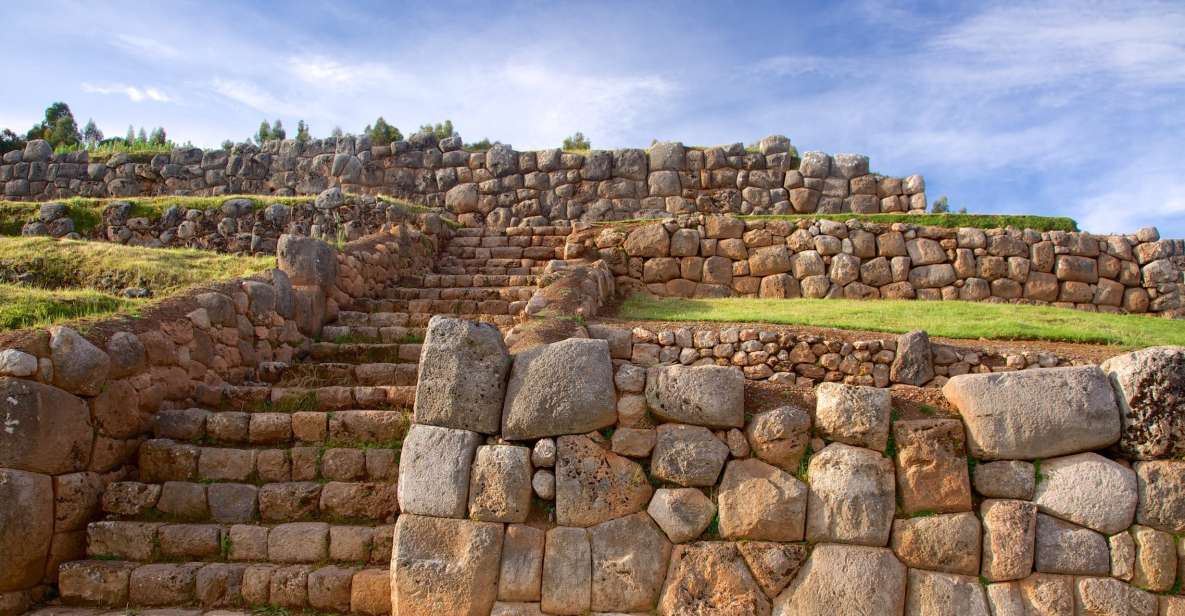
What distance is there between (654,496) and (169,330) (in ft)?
18.2

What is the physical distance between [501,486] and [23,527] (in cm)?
387

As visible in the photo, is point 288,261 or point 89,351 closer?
point 89,351

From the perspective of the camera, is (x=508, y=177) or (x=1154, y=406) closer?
(x=1154, y=406)

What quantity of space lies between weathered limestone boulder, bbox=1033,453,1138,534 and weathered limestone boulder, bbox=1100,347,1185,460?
21cm

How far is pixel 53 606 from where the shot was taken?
6.54 m

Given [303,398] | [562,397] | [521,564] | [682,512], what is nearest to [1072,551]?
[682,512]

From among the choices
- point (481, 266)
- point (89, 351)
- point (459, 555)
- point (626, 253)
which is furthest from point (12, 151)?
point (459, 555)

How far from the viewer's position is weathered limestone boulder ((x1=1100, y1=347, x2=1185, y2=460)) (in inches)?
213

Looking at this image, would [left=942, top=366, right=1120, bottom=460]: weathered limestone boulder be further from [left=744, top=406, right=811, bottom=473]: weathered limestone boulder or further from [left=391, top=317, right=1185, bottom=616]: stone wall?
[left=744, top=406, right=811, bottom=473]: weathered limestone boulder

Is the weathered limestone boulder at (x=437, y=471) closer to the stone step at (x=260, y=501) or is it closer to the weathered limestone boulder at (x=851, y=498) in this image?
the stone step at (x=260, y=501)

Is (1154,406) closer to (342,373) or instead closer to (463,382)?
(463,382)

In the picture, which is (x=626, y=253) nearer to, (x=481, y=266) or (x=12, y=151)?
(x=481, y=266)

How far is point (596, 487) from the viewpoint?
5758 millimetres

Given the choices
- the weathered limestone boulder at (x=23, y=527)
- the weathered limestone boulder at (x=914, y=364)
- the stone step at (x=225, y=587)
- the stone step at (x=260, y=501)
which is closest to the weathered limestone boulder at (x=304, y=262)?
the stone step at (x=260, y=501)
